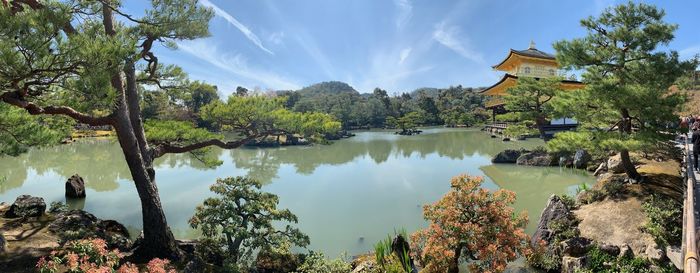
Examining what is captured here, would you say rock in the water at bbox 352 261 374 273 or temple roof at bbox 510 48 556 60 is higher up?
temple roof at bbox 510 48 556 60

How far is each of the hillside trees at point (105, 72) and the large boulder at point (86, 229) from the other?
0.75 metres

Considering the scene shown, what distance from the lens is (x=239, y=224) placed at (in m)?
4.74

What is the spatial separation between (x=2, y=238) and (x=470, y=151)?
17.3 metres

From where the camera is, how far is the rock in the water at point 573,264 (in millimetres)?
4297

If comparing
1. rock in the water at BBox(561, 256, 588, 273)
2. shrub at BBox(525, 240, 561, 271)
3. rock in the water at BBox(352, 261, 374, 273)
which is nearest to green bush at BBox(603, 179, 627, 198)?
shrub at BBox(525, 240, 561, 271)

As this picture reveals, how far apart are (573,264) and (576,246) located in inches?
20.1

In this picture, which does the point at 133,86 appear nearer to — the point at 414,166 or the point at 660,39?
the point at 660,39

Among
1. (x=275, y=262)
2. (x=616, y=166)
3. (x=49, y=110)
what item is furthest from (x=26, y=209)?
(x=616, y=166)

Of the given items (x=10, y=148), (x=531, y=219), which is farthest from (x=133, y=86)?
(x=531, y=219)

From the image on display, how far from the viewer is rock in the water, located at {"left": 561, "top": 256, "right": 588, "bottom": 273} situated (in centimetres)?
430

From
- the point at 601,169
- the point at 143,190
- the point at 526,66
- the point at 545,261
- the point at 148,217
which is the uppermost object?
the point at 526,66

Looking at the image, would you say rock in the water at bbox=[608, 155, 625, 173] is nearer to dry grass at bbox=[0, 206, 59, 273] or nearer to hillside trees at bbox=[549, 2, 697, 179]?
hillside trees at bbox=[549, 2, 697, 179]

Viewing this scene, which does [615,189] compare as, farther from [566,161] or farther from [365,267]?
[566,161]

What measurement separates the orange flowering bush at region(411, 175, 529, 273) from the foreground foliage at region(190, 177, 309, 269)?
1.73m
